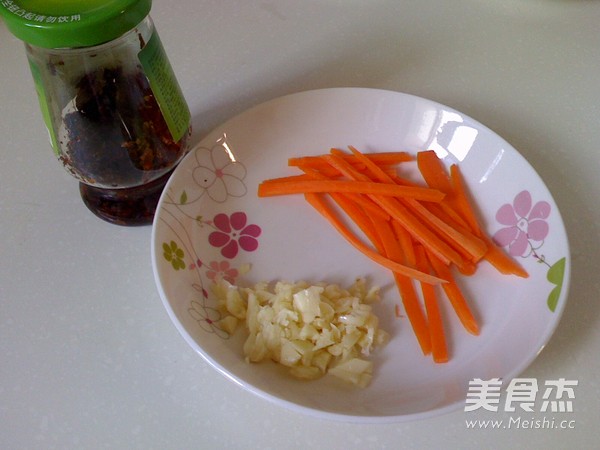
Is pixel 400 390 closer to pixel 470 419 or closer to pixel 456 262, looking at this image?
pixel 470 419

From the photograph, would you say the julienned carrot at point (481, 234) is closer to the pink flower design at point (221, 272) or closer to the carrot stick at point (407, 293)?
the carrot stick at point (407, 293)

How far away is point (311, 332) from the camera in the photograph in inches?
29.2

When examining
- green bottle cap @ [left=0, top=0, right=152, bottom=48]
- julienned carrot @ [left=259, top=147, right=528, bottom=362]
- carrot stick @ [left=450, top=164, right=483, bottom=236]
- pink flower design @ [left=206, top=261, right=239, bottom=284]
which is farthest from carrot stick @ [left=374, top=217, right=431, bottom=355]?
green bottle cap @ [left=0, top=0, right=152, bottom=48]

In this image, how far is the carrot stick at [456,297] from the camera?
784 mm

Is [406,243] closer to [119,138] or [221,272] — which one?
[221,272]

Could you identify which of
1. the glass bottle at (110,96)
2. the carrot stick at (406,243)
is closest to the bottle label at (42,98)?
the glass bottle at (110,96)

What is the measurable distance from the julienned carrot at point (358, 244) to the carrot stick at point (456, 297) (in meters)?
0.02

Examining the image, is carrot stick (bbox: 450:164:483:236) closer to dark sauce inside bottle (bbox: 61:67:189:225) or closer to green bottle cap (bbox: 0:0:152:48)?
dark sauce inside bottle (bbox: 61:67:189:225)

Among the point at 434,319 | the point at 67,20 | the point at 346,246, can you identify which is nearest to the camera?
the point at 67,20

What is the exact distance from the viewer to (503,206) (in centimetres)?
90

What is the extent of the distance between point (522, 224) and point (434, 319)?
196 millimetres

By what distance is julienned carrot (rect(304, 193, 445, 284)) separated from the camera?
32.7 inches

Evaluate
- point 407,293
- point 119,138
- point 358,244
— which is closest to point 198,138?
point 119,138

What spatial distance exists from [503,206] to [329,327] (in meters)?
0.33
